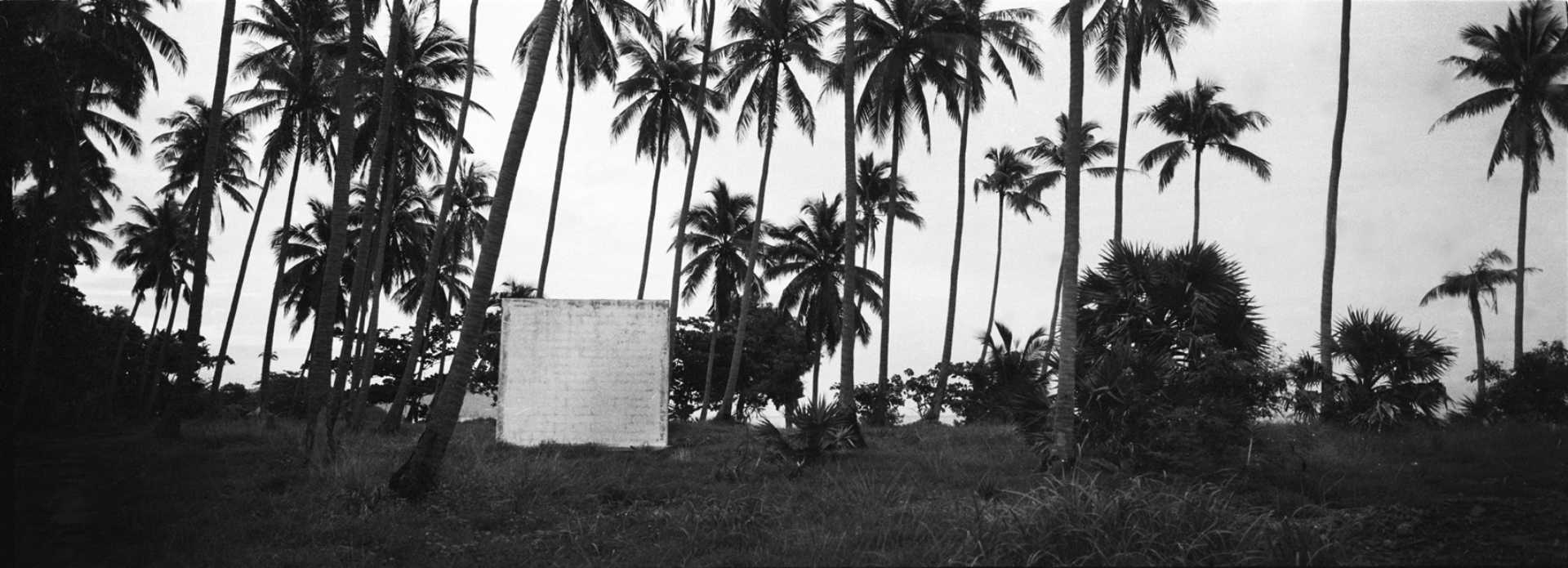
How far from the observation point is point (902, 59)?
24828mm

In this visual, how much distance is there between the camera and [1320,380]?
14828mm

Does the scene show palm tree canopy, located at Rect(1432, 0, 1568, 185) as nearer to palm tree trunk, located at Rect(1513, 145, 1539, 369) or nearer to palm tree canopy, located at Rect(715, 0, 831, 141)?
palm tree trunk, located at Rect(1513, 145, 1539, 369)

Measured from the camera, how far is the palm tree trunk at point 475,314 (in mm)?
10812

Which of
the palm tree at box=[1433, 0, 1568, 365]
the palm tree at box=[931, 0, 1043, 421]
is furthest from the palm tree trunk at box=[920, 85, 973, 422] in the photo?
the palm tree at box=[1433, 0, 1568, 365]

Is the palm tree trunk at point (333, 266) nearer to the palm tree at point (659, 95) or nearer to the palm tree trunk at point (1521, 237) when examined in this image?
the palm tree at point (659, 95)

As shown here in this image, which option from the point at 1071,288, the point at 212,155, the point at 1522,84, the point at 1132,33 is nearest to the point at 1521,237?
the point at 1522,84

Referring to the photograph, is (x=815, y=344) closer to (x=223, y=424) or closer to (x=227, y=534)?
(x=223, y=424)

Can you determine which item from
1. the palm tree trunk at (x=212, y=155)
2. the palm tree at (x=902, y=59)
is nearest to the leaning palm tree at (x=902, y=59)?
the palm tree at (x=902, y=59)

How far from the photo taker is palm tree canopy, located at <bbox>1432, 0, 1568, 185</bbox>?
26859 mm

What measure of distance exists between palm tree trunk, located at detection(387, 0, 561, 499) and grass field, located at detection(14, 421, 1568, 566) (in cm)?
40

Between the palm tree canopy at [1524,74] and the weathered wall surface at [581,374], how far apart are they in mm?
25527

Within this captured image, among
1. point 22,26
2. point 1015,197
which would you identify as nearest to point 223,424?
point 22,26

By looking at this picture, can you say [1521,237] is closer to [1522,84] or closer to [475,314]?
[1522,84]

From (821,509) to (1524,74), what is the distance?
28.0m
